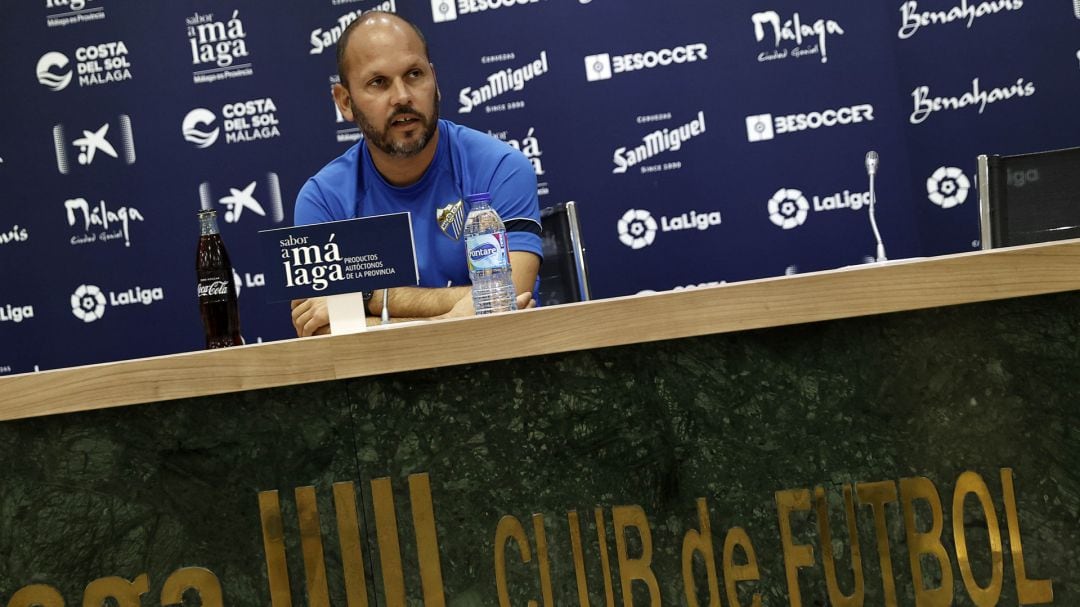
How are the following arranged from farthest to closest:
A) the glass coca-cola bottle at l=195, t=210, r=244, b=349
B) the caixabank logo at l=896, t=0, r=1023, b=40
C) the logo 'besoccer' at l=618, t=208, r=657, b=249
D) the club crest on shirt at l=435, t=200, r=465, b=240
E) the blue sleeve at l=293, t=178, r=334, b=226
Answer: the logo 'besoccer' at l=618, t=208, r=657, b=249 < the caixabank logo at l=896, t=0, r=1023, b=40 < the blue sleeve at l=293, t=178, r=334, b=226 < the club crest on shirt at l=435, t=200, r=465, b=240 < the glass coca-cola bottle at l=195, t=210, r=244, b=349

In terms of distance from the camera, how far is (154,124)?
12.7 feet

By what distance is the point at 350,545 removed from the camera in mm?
1356

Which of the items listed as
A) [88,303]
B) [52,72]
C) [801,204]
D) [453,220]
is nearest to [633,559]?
[453,220]

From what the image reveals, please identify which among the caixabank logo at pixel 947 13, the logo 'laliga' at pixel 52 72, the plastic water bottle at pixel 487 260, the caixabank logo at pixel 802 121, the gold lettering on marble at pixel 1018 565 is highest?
the logo 'laliga' at pixel 52 72

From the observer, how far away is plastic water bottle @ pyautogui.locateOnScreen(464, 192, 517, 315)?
5.09ft

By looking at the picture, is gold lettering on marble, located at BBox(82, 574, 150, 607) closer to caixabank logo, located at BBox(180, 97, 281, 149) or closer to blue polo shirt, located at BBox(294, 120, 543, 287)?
blue polo shirt, located at BBox(294, 120, 543, 287)

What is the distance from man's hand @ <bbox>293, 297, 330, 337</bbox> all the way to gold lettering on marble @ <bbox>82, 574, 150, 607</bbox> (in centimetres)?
62

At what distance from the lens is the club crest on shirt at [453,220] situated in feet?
7.41

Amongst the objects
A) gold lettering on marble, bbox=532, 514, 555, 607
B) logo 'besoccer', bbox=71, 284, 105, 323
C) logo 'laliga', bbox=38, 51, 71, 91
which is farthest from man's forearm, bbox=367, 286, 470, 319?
logo 'laliga', bbox=38, 51, 71, 91

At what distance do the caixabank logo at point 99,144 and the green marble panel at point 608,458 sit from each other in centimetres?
273

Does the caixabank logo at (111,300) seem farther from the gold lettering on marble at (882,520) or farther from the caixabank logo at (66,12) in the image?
the gold lettering on marble at (882,520)

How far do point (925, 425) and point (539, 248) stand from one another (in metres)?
1.24

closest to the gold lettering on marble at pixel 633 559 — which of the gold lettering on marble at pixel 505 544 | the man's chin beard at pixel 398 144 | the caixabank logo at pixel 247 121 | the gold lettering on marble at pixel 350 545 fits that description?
the gold lettering on marble at pixel 505 544

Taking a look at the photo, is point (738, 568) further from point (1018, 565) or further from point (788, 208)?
point (788, 208)
